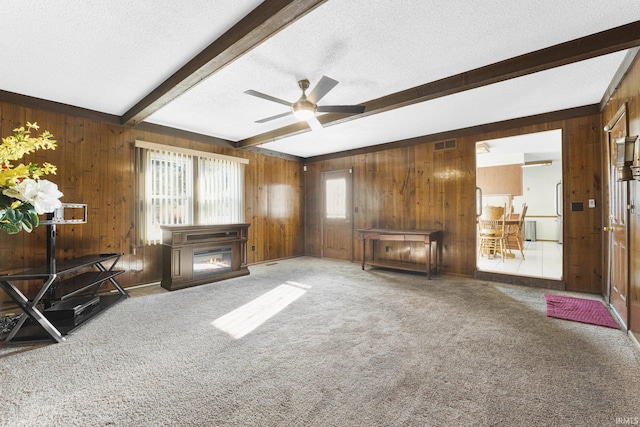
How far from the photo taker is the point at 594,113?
3.72 meters

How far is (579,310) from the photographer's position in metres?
3.12

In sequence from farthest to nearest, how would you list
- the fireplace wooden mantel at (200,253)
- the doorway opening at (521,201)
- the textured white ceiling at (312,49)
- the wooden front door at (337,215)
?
the wooden front door at (337,215)
the doorway opening at (521,201)
the fireplace wooden mantel at (200,253)
the textured white ceiling at (312,49)

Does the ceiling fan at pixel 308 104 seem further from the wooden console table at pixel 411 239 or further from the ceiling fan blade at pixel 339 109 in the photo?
the wooden console table at pixel 411 239

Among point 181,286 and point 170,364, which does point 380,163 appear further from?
point 170,364

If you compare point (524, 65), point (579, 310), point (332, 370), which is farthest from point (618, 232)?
point (332, 370)

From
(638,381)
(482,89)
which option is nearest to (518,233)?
(482,89)

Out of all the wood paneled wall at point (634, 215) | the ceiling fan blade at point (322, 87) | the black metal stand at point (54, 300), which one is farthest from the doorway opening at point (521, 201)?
the black metal stand at point (54, 300)

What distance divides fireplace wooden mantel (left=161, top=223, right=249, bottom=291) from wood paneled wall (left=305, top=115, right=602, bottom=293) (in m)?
2.41

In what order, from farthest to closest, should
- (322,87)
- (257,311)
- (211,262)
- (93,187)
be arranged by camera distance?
(211,262) < (93,187) < (257,311) < (322,87)

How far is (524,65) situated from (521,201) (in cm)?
792

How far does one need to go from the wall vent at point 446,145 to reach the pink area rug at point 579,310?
263 cm

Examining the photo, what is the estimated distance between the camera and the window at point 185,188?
172 inches

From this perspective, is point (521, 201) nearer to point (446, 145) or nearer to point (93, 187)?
point (446, 145)

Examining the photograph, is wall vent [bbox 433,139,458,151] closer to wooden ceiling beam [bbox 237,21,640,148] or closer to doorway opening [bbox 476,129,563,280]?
doorway opening [bbox 476,129,563,280]
